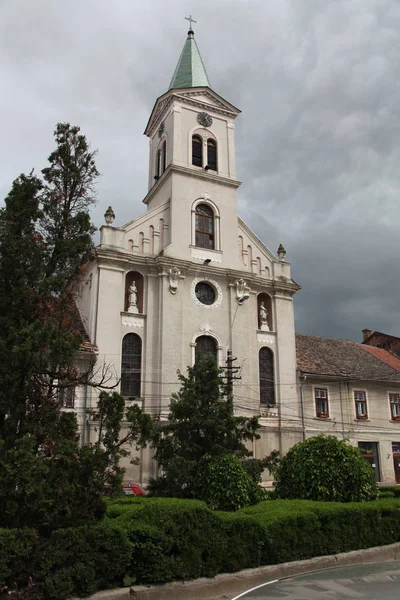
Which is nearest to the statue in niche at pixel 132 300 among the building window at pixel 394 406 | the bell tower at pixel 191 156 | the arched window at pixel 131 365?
the arched window at pixel 131 365

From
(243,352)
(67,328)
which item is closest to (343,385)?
(243,352)

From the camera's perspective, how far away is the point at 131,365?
27.9 meters

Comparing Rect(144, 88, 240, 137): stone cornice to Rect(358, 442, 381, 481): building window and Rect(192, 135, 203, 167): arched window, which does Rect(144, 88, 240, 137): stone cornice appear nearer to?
Rect(192, 135, 203, 167): arched window

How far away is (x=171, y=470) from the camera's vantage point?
1609 centimetres

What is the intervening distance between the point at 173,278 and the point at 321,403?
12.1 meters

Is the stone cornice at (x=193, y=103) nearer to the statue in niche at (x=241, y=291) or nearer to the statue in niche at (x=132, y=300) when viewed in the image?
the statue in niche at (x=241, y=291)

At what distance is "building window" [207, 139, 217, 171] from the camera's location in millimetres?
34750

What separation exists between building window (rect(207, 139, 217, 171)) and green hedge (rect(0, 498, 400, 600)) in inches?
983

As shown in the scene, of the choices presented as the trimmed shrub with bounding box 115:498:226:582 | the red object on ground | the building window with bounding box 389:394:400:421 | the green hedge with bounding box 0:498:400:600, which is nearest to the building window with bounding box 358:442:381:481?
the building window with bounding box 389:394:400:421

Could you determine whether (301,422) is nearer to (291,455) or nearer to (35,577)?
(291,455)

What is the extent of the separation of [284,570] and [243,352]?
63.1 ft

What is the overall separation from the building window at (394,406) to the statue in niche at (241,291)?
13.1 m

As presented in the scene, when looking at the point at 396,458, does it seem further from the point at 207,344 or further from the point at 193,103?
the point at 193,103

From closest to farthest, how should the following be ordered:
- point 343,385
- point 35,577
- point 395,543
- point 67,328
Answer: point 35,577
point 67,328
point 395,543
point 343,385
